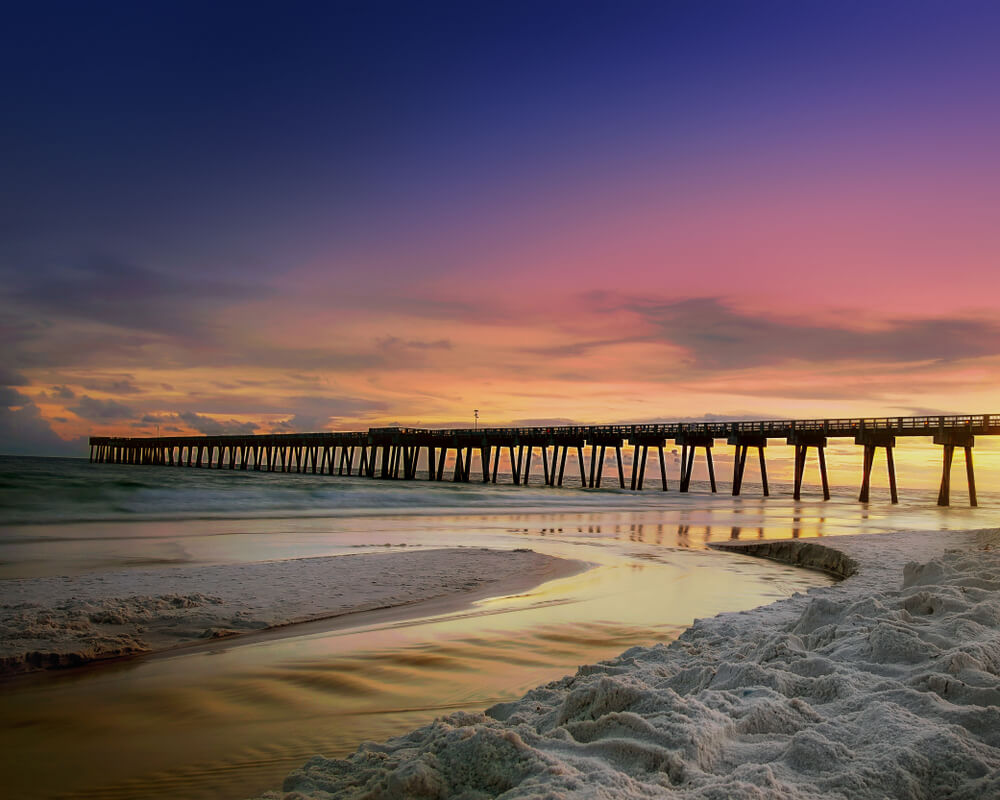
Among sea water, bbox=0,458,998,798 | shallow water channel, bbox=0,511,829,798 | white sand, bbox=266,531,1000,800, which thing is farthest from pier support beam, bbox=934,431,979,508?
white sand, bbox=266,531,1000,800

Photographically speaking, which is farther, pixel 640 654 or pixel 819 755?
pixel 640 654

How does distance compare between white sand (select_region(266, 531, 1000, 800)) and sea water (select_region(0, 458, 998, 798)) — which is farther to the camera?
sea water (select_region(0, 458, 998, 798))

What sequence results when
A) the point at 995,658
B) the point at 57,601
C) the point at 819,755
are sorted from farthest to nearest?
the point at 57,601 < the point at 995,658 < the point at 819,755

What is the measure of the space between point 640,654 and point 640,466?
5740 cm

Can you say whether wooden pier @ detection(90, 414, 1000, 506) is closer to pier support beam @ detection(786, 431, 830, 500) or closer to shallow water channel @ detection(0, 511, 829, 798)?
pier support beam @ detection(786, 431, 830, 500)

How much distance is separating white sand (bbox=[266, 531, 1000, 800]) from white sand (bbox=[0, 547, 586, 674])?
406 centimetres

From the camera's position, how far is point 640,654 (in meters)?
5.56

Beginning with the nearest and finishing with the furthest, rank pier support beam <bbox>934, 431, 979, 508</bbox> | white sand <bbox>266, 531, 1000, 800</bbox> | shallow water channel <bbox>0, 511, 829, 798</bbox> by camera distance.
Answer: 1. white sand <bbox>266, 531, 1000, 800</bbox>
2. shallow water channel <bbox>0, 511, 829, 798</bbox>
3. pier support beam <bbox>934, 431, 979, 508</bbox>

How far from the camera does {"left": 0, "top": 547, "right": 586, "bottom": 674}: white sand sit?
21.8ft

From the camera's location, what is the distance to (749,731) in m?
3.40

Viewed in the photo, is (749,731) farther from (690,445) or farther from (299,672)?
(690,445)

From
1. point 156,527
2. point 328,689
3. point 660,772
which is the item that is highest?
point 660,772

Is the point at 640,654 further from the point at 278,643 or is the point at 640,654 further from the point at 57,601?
the point at 57,601

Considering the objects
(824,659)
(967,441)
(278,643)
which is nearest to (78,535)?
(278,643)
